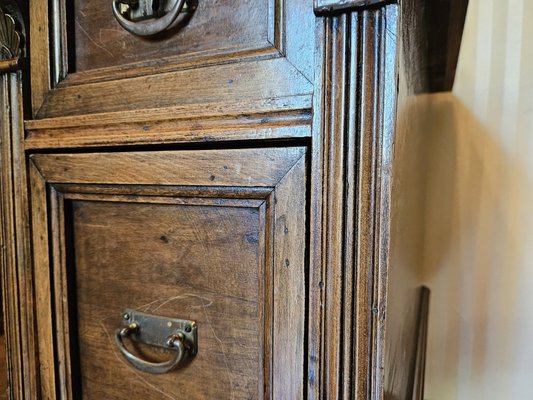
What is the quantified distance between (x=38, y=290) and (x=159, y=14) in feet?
1.04

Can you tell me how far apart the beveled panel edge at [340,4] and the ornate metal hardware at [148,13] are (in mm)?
128

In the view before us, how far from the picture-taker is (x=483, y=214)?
2.52 feet

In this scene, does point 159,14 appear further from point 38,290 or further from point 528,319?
point 528,319

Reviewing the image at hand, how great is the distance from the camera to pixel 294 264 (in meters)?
0.30

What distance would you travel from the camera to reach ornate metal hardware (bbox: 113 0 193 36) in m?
0.34

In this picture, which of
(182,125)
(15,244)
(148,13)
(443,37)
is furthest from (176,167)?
(443,37)

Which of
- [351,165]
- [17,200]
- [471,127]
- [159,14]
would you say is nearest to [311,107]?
[351,165]

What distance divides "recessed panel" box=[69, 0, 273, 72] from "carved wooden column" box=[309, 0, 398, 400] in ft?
0.23

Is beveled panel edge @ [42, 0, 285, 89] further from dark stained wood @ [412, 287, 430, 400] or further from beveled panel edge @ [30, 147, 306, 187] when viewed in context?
dark stained wood @ [412, 287, 430, 400]

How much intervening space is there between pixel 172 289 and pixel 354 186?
19 cm

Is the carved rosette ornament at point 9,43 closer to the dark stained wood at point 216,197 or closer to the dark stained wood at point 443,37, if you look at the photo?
the dark stained wood at point 216,197

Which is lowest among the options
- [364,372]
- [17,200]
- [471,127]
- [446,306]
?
[446,306]

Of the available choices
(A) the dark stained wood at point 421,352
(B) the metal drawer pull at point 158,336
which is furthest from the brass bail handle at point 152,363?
(A) the dark stained wood at point 421,352

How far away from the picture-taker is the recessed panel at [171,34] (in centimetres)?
32
